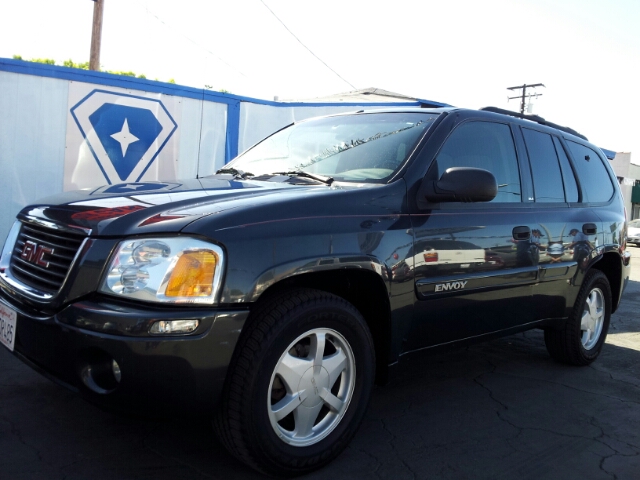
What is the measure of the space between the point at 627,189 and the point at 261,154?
143ft

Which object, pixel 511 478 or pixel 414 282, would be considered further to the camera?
pixel 414 282

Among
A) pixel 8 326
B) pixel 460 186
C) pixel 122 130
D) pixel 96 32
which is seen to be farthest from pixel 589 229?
pixel 96 32

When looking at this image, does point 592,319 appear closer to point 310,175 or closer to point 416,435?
point 416,435

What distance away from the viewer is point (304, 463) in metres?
2.63

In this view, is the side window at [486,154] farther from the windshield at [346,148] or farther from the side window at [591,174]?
the side window at [591,174]

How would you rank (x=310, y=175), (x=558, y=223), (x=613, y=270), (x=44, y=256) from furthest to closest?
(x=613, y=270) → (x=558, y=223) → (x=310, y=175) → (x=44, y=256)

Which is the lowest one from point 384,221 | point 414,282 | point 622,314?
point 622,314

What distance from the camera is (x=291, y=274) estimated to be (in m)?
2.47

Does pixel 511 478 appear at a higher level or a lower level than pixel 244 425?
lower

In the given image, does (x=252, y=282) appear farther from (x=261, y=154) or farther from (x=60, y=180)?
(x=60, y=180)

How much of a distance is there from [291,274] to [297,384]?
493 mm

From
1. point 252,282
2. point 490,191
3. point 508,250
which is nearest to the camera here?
point 252,282

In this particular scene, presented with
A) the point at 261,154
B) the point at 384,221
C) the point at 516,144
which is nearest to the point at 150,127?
the point at 261,154

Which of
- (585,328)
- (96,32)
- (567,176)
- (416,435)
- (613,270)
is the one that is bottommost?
(416,435)
